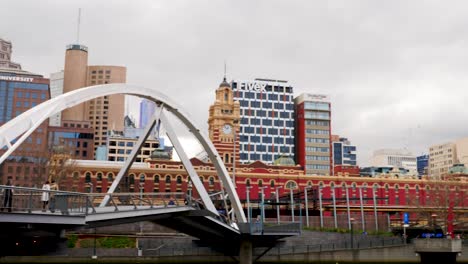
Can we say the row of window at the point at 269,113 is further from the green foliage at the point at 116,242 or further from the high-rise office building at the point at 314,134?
the green foliage at the point at 116,242

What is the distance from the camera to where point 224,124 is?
119062 millimetres

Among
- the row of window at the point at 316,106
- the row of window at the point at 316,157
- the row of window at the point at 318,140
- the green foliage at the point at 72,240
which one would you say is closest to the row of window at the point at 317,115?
the row of window at the point at 316,106

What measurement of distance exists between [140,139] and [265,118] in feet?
409

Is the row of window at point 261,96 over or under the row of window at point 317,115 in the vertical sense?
over

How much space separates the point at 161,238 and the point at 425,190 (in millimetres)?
67716

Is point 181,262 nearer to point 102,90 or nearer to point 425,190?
point 102,90

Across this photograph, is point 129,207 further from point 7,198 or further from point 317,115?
point 317,115

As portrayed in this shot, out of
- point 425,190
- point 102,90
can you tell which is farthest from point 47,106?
point 425,190

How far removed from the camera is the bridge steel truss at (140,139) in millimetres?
27781

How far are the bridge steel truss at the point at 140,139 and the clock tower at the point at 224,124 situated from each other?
209ft

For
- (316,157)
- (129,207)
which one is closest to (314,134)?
(316,157)

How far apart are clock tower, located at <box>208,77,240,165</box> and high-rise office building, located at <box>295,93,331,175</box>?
3498cm

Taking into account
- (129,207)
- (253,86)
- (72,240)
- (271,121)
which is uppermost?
(253,86)

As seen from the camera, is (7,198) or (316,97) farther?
(316,97)
